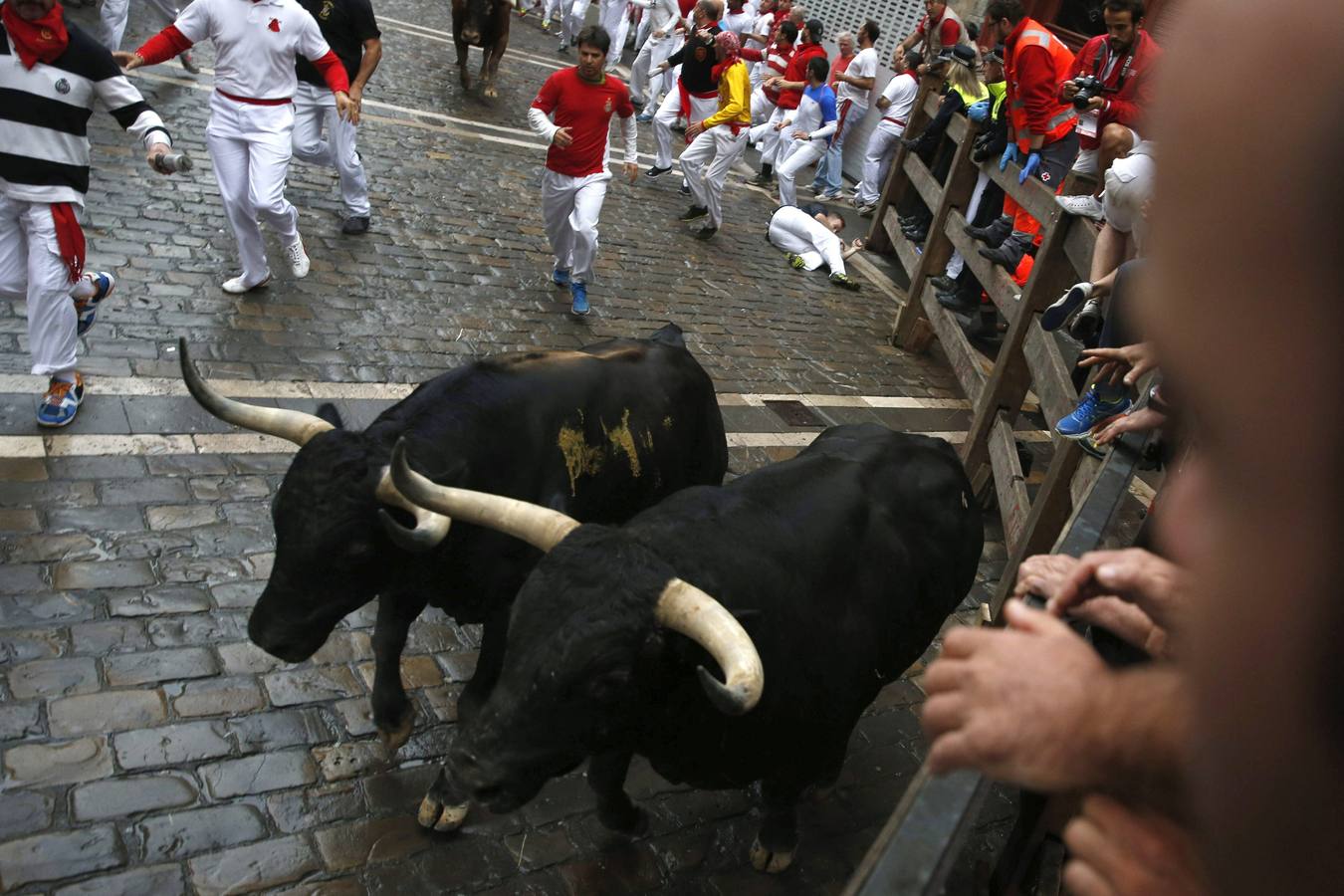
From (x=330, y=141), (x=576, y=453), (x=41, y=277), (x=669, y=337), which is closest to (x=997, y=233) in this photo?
(x=669, y=337)

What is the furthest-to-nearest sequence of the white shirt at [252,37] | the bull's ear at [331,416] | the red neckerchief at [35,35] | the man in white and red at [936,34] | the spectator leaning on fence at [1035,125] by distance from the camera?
1. the man in white and red at [936,34]
2. the spectator leaning on fence at [1035,125]
3. the white shirt at [252,37]
4. the red neckerchief at [35,35]
5. the bull's ear at [331,416]

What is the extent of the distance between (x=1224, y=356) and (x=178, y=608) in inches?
190

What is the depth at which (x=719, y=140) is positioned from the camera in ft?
40.6

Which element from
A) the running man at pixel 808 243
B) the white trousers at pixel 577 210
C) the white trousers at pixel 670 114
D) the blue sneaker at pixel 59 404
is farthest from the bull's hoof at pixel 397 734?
the white trousers at pixel 670 114

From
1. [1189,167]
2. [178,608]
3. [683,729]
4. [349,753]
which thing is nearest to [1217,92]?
[1189,167]

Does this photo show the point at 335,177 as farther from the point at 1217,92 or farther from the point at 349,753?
the point at 1217,92

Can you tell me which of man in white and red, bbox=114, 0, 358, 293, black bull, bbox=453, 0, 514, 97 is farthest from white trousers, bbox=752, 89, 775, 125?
man in white and red, bbox=114, 0, 358, 293

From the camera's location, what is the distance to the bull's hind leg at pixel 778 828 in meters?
3.84

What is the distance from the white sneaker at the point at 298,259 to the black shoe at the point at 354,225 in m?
1.21

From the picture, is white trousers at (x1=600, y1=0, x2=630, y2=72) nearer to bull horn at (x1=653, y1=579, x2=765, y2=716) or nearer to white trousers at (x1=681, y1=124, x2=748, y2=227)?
white trousers at (x1=681, y1=124, x2=748, y2=227)

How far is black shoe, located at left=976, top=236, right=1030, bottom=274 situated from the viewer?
27.8 ft

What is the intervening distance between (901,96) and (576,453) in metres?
12.3

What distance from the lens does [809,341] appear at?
403 inches

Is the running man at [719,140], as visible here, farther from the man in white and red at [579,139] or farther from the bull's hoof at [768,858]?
the bull's hoof at [768,858]
